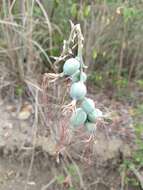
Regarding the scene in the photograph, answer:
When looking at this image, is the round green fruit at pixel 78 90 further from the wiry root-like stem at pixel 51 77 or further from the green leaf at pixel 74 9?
the green leaf at pixel 74 9

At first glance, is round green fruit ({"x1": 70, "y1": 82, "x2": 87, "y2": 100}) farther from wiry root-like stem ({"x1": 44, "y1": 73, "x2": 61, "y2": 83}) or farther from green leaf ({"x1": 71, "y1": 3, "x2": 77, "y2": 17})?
green leaf ({"x1": 71, "y1": 3, "x2": 77, "y2": 17})

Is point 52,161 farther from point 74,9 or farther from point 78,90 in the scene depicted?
point 78,90

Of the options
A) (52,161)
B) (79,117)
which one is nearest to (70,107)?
(79,117)

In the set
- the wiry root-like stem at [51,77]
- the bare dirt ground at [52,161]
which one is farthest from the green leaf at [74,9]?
the wiry root-like stem at [51,77]

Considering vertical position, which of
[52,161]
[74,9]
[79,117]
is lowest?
[52,161]

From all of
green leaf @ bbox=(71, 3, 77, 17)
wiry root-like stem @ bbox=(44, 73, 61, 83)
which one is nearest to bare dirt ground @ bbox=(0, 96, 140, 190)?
green leaf @ bbox=(71, 3, 77, 17)

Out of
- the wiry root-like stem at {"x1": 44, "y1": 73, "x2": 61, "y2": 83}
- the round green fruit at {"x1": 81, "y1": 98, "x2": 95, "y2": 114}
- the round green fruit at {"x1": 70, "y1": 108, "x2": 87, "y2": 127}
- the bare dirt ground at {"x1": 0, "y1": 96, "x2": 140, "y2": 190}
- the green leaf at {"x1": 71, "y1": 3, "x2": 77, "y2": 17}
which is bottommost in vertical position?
the bare dirt ground at {"x1": 0, "y1": 96, "x2": 140, "y2": 190}

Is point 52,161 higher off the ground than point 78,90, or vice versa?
point 78,90

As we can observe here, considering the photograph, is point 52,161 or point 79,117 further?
point 52,161
